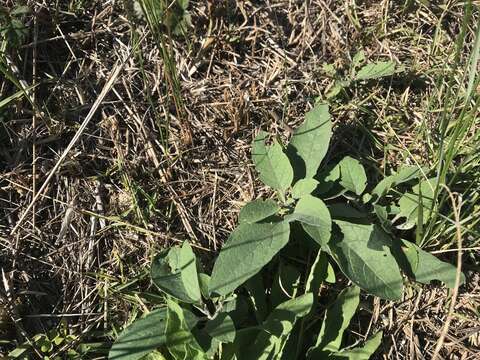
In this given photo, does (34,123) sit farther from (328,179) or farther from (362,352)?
(362,352)

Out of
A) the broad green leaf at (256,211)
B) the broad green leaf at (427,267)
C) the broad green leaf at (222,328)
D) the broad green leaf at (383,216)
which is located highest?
the broad green leaf at (256,211)

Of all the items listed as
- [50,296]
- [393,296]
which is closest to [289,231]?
[393,296]

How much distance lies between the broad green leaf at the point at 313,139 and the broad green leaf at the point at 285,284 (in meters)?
0.27

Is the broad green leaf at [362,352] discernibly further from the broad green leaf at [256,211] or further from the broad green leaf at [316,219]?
the broad green leaf at [256,211]

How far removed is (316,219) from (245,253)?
0.67ft

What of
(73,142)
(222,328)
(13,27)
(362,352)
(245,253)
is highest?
(13,27)

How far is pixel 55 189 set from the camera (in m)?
1.72

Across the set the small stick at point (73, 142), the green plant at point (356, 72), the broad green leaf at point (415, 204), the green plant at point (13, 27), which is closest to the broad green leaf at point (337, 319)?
the broad green leaf at point (415, 204)

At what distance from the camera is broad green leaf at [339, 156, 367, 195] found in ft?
5.22

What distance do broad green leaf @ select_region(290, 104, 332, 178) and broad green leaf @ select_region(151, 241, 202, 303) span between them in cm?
41

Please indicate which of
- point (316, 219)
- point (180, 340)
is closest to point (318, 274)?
point (316, 219)

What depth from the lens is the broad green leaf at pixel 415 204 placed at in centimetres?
158

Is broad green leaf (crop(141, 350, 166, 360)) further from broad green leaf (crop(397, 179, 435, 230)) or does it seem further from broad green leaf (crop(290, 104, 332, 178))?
broad green leaf (crop(397, 179, 435, 230))

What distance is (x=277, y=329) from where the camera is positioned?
4.76 feet
